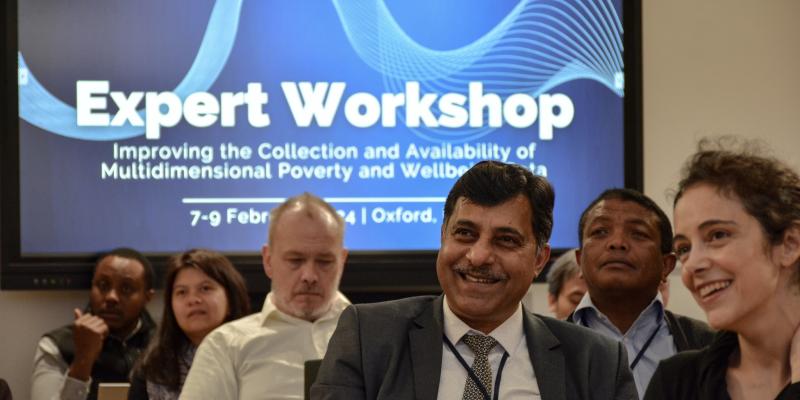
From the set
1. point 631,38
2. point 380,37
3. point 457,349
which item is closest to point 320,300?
point 457,349

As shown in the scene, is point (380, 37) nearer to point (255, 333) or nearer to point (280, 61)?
point (280, 61)

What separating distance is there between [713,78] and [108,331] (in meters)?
3.13

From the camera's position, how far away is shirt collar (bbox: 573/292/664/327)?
9.82 feet

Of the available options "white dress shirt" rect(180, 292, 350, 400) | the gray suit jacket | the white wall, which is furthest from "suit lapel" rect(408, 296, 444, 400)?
the white wall

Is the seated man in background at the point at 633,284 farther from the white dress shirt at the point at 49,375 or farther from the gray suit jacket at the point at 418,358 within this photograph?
the white dress shirt at the point at 49,375

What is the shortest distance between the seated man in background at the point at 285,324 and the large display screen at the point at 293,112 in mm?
1437

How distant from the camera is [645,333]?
2998mm

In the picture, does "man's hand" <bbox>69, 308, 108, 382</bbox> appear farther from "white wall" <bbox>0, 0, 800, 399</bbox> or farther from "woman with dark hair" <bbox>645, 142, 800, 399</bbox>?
"woman with dark hair" <bbox>645, 142, 800, 399</bbox>

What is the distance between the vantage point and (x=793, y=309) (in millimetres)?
2029

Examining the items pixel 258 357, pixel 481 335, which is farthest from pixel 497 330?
pixel 258 357

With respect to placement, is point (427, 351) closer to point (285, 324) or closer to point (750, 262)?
point (750, 262)

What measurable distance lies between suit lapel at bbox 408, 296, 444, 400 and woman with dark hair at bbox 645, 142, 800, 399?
21.7 inches

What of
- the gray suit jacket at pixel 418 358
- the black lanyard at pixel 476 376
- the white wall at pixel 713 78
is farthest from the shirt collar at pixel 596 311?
the white wall at pixel 713 78

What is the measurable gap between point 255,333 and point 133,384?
0.68 metres
